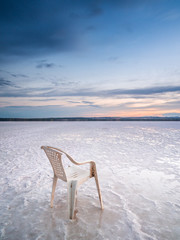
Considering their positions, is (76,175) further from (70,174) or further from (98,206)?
(98,206)

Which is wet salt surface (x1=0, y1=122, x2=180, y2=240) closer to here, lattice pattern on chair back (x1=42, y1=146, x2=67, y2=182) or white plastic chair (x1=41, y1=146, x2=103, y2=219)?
white plastic chair (x1=41, y1=146, x2=103, y2=219)

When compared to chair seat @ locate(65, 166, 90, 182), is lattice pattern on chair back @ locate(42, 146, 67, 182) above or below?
above

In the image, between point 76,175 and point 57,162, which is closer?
point 57,162

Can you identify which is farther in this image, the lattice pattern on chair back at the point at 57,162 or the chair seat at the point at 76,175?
the chair seat at the point at 76,175

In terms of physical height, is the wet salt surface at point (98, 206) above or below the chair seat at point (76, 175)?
below

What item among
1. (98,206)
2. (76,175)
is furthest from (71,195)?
(98,206)

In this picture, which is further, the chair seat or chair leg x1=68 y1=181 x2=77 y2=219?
the chair seat

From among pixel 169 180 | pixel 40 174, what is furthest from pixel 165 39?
pixel 40 174

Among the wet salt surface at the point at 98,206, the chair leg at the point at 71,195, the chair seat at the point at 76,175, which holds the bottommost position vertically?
the wet salt surface at the point at 98,206

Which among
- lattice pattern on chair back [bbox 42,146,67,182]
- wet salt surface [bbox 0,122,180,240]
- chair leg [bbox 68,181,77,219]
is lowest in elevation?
wet salt surface [bbox 0,122,180,240]

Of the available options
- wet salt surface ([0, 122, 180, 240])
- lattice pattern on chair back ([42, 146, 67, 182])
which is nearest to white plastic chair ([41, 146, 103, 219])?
lattice pattern on chair back ([42, 146, 67, 182])

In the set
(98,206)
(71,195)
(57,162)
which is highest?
(57,162)

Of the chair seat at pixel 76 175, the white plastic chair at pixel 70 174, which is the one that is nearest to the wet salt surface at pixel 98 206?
the white plastic chair at pixel 70 174

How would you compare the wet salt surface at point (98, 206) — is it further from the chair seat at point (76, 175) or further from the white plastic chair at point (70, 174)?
the chair seat at point (76, 175)
